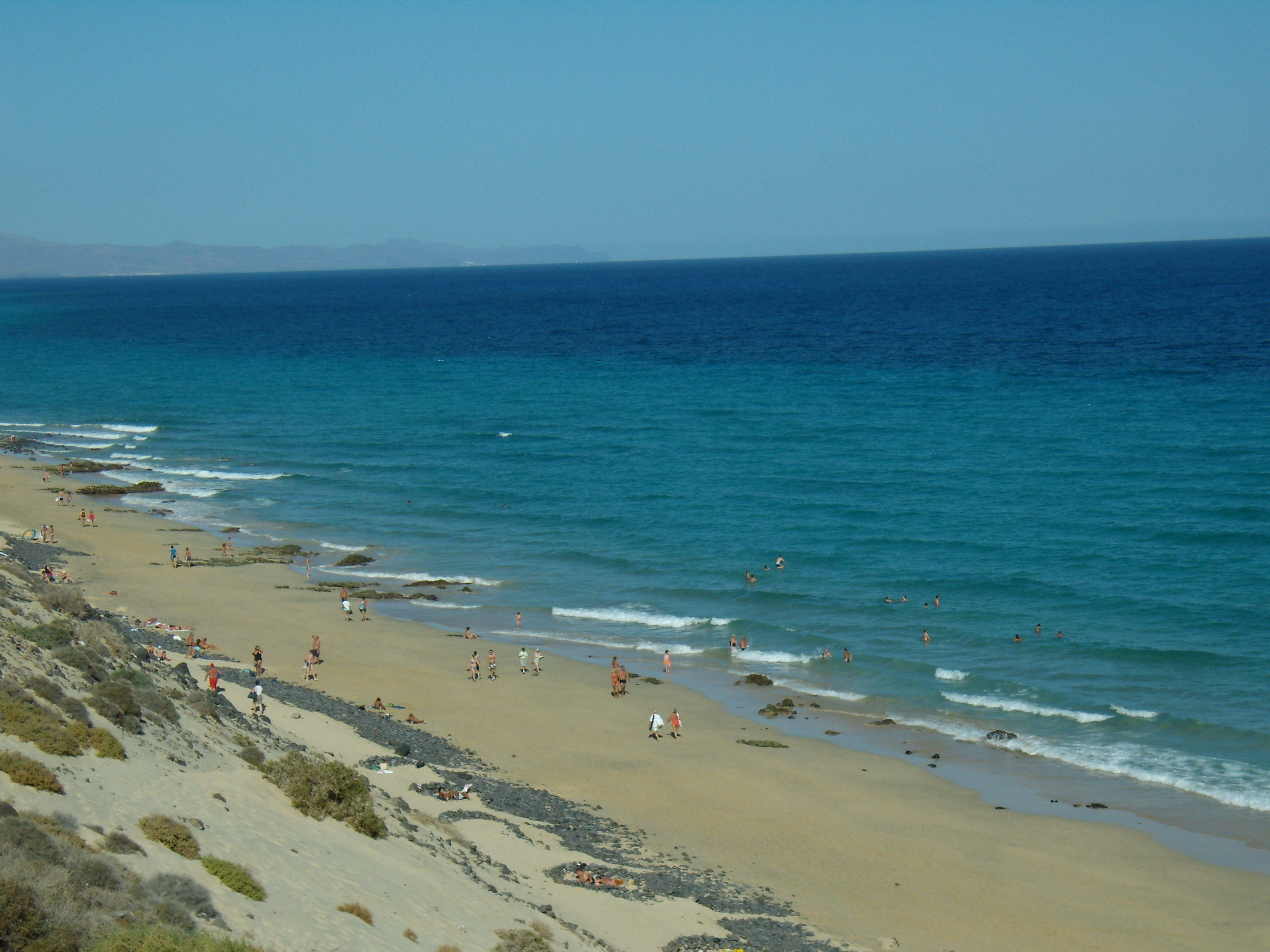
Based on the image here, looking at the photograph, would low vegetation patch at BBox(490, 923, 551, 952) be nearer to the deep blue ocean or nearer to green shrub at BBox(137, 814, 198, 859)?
green shrub at BBox(137, 814, 198, 859)

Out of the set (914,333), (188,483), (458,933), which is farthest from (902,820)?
(914,333)

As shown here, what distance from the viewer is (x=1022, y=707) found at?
27188 mm

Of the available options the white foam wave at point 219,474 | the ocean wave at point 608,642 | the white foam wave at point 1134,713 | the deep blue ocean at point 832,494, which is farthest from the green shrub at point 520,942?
the white foam wave at point 219,474

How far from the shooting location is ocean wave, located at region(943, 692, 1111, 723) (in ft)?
86.2

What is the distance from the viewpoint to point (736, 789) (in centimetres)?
2280

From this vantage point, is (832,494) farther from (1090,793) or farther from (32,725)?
(32,725)

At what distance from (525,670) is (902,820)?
41.1ft

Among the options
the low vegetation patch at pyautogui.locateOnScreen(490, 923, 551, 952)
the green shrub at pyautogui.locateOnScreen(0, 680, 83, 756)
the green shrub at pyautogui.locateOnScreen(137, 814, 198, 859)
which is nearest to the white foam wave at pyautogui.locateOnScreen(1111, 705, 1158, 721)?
the low vegetation patch at pyautogui.locateOnScreen(490, 923, 551, 952)

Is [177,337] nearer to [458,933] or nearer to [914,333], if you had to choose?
[914,333]

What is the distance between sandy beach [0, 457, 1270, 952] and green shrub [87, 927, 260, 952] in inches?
78.6

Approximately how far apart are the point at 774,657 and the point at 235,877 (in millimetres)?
21196

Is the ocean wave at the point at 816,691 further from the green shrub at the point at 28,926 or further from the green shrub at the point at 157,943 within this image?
the green shrub at the point at 28,926

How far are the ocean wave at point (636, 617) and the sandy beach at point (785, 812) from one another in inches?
142

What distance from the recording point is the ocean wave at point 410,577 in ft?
129
